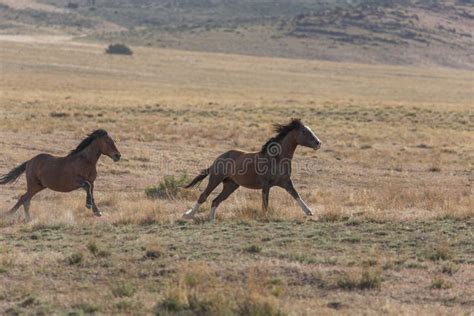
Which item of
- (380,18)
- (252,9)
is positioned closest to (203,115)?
(380,18)

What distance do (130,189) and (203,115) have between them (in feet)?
82.1

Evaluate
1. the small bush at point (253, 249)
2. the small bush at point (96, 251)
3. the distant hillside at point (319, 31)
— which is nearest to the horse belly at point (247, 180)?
the small bush at point (253, 249)

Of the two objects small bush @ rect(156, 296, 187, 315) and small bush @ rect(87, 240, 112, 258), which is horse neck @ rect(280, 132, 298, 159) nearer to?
small bush @ rect(87, 240, 112, 258)

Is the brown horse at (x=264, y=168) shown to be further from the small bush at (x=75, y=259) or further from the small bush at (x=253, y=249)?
the small bush at (x=75, y=259)

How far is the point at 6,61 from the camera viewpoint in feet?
258

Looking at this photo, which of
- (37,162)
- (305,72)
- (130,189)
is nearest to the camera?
(37,162)

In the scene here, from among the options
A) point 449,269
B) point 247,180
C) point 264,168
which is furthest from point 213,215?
point 449,269

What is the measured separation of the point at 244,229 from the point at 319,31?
110m

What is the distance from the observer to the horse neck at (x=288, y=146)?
1392 cm

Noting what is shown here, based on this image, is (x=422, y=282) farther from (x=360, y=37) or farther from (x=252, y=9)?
(x=252, y=9)

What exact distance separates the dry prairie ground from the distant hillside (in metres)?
69.1

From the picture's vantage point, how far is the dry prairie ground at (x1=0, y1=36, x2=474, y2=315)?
886 centimetres

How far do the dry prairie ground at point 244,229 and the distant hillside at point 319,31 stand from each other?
227ft

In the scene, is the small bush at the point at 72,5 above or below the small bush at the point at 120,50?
above
